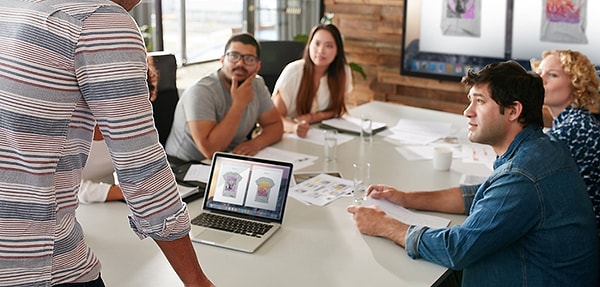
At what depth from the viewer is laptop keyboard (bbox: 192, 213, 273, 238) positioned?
6.48 ft

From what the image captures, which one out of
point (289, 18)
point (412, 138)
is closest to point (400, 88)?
point (289, 18)

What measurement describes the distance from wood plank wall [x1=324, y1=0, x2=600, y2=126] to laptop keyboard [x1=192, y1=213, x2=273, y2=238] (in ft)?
11.5

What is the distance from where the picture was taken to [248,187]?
2.10 m

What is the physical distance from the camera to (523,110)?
1.93 meters

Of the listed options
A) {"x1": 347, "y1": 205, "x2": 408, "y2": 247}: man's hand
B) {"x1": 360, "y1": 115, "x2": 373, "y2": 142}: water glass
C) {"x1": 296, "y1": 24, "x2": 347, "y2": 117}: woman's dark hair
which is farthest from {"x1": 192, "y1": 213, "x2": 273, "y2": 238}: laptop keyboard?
{"x1": 296, "y1": 24, "x2": 347, "y2": 117}: woman's dark hair

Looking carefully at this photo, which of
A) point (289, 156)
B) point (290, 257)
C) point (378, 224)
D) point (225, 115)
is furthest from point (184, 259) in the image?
point (225, 115)

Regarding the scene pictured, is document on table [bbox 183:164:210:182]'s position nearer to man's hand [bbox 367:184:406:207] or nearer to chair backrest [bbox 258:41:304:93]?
man's hand [bbox 367:184:406:207]

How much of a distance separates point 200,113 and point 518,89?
1482mm

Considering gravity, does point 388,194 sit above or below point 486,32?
below

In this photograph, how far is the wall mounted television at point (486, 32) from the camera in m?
4.55

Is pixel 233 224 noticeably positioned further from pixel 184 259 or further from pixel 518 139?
pixel 518 139

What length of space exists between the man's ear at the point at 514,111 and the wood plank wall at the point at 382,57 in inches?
130

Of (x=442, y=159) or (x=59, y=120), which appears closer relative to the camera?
(x=59, y=120)

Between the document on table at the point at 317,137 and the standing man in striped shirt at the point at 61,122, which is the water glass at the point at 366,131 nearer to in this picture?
the document on table at the point at 317,137
